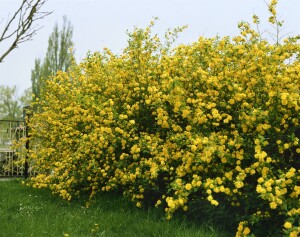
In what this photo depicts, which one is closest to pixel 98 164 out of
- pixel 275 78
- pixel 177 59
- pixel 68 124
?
pixel 68 124

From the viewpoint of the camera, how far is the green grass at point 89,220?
4.93 metres

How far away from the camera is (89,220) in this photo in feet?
18.2

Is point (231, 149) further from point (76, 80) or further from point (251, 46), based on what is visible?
point (76, 80)

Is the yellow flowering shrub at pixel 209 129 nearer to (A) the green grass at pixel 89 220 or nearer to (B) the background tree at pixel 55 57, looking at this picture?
(A) the green grass at pixel 89 220

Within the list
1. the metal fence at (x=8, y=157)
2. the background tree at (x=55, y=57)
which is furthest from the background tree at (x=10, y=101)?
the metal fence at (x=8, y=157)

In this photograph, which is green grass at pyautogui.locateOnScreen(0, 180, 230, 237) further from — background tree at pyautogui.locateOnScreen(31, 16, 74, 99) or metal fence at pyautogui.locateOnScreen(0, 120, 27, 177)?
background tree at pyautogui.locateOnScreen(31, 16, 74, 99)

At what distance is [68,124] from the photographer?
725 cm

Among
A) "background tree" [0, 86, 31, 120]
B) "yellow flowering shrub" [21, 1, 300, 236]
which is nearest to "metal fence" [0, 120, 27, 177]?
"yellow flowering shrub" [21, 1, 300, 236]

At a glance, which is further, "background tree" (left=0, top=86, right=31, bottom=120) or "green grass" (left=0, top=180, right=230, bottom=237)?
"background tree" (left=0, top=86, right=31, bottom=120)

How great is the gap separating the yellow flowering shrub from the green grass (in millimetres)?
254

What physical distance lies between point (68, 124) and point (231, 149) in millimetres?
3265

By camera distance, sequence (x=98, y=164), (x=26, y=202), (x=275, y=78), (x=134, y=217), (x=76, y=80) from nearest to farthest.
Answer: (x=275, y=78) → (x=134, y=217) → (x=98, y=164) → (x=26, y=202) → (x=76, y=80)

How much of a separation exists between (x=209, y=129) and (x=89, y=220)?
1877mm

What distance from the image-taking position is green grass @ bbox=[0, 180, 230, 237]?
16.2 ft
